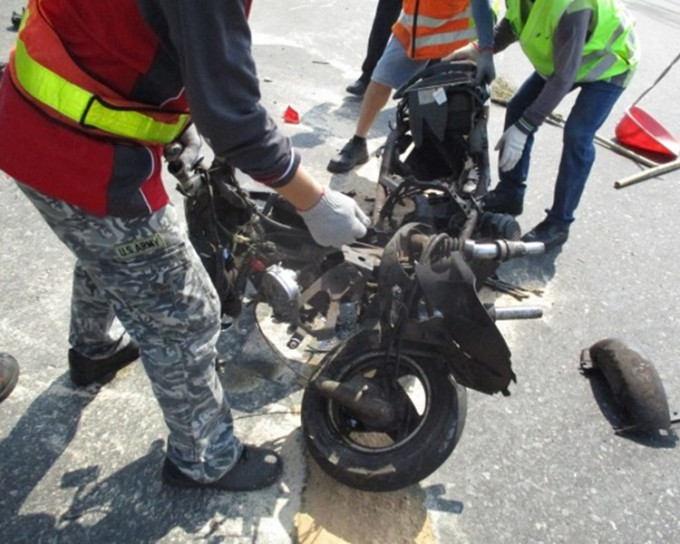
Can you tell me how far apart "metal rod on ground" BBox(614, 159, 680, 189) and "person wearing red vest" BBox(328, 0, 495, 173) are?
6.08ft

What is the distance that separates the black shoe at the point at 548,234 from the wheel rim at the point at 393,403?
6.58ft

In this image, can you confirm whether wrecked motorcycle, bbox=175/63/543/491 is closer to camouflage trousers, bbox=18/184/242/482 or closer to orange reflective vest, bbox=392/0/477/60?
camouflage trousers, bbox=18/184/242/482

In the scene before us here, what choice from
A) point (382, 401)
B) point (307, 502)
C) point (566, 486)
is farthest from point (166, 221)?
point (566, 486)

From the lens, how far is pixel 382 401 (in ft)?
7.14

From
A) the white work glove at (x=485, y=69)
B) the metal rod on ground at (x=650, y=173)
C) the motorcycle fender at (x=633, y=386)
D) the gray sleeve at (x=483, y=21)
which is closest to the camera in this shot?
the motorcycle fender at (x=633, y=386)

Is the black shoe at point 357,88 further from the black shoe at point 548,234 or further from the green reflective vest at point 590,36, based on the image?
the black shoe at point 548,234

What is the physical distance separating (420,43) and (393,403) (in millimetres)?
2948

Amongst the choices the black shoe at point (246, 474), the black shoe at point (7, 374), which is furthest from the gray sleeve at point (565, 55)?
the black shoe at point (7, 374)

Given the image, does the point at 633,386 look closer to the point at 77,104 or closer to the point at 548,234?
the point at 548,234

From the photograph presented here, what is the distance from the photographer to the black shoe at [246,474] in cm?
223

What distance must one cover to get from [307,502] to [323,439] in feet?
0.84

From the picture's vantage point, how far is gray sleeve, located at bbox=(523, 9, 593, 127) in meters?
3.04

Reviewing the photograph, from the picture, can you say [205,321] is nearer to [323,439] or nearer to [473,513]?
[323,439]

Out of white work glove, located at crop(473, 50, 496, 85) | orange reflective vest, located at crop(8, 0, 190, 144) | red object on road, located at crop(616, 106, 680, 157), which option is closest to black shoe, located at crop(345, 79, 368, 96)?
white work glove, located at crop(473, 50, 496, 85)
